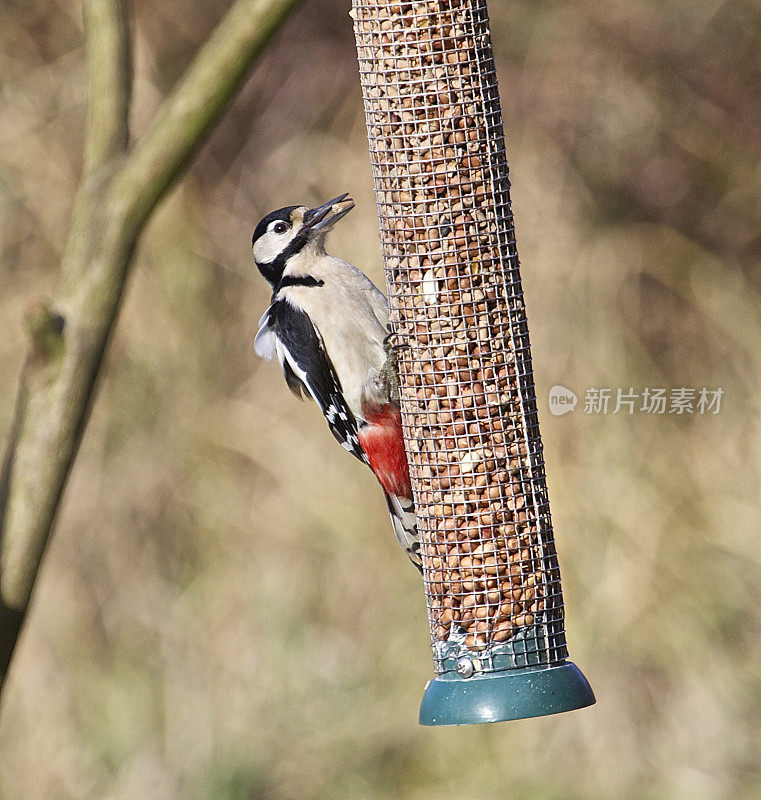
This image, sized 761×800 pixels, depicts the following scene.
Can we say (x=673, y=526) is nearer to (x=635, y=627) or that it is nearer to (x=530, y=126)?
(x=635, y=627)

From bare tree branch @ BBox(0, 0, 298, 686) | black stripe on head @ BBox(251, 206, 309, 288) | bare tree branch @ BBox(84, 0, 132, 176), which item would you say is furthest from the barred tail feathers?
bare tree branch @ BBox(84, 0, 132, 176)

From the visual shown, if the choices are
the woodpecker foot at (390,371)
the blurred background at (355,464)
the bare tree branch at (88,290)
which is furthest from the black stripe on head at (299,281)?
the blurred background at (355,464)

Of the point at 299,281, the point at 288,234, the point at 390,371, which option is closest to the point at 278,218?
the point at 288,234

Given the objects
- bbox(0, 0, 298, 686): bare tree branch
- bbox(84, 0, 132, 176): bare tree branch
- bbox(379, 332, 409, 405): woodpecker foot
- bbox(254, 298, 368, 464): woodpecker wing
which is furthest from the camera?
bbox(254, 298, 368, 464): woodpecker wing

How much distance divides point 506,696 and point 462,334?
97 centimetres

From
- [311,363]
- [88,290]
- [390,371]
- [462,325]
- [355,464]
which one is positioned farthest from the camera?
[355,464]

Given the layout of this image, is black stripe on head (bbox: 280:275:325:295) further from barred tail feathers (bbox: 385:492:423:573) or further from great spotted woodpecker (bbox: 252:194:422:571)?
Answer: barred tail feathers (bbox: 385:492:423:573)

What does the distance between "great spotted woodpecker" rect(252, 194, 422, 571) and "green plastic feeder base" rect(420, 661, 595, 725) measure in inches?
→ 29.1

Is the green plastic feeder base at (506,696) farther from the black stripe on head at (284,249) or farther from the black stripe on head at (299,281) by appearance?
the black stripe on head at (284,249)

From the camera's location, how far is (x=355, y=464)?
7137 millimetres

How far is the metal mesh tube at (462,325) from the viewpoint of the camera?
10.5ft

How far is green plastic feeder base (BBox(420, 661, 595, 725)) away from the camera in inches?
115

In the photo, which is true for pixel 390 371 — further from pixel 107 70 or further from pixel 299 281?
pixel 107 70

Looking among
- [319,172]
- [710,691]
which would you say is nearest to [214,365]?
[319,172]
